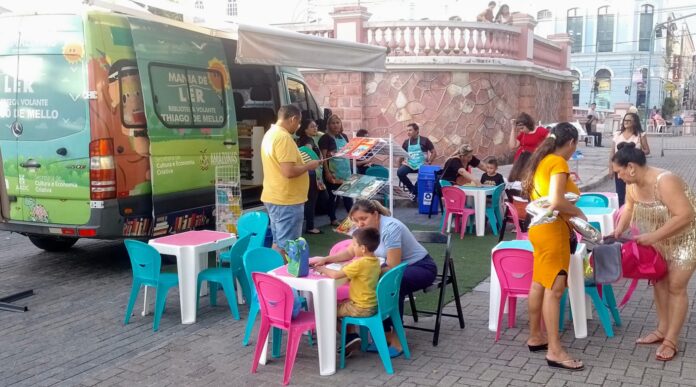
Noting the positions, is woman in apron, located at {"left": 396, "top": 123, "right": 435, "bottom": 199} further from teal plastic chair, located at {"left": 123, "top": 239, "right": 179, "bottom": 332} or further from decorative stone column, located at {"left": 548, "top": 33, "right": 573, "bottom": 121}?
decorative stone column, located at {"left": 548, "top": 33, "right": 573, "bottom": 121}

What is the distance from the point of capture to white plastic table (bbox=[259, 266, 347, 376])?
459cm

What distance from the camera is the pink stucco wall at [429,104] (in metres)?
15.5

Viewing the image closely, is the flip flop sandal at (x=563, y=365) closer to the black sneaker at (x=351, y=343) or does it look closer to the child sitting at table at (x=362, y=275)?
the child sitting at table at (x=362, y=275)

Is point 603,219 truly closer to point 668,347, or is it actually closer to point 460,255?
point 460,255

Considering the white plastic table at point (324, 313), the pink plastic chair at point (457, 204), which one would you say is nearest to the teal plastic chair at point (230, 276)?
the white plastic table at point (324, 313)

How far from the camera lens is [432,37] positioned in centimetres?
1562

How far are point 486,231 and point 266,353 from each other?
5.20 m

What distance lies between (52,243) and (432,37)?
9.80 meters

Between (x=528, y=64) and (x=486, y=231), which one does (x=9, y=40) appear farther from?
(x=528, y=64)

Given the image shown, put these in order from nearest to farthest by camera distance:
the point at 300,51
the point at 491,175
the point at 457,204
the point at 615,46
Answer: the point at 300,51
the point at 457,204
the point at 491,175
the point at 615,46

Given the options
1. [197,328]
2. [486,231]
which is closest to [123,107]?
[197,328]

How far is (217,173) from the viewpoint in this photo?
7.89m

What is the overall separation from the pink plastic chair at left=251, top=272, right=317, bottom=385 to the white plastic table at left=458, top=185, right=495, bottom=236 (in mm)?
4753

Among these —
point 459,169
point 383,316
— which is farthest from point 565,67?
point 383,316
